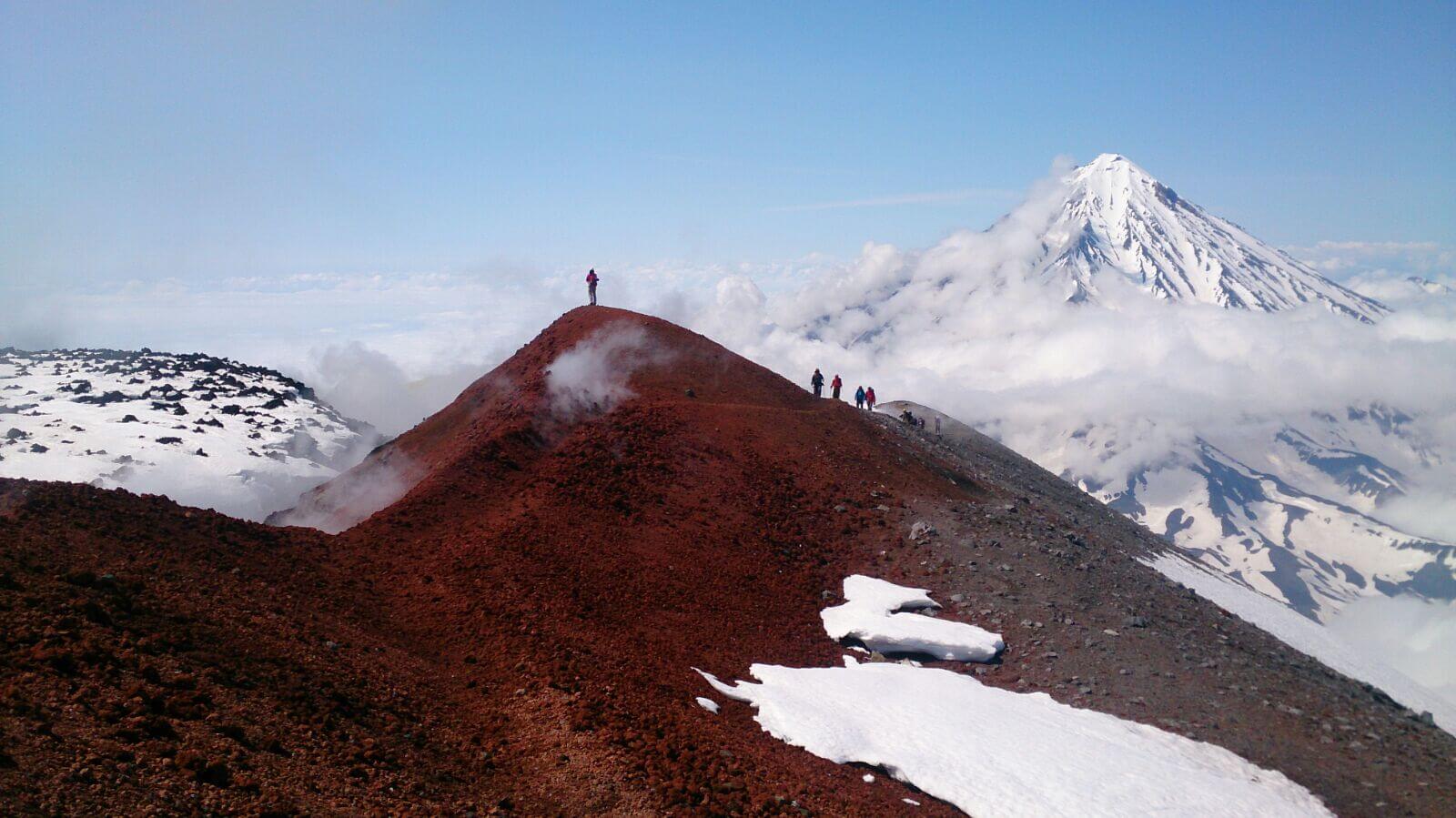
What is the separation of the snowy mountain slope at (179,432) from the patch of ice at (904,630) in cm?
3209

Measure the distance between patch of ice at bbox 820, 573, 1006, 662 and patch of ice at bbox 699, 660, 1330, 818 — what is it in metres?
0.98

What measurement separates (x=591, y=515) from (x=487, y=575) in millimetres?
3681

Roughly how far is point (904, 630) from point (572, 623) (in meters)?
7.06

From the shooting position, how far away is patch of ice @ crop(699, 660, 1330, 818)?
1142 centimetres

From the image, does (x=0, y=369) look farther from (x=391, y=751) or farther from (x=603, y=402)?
(x=391, y=751)

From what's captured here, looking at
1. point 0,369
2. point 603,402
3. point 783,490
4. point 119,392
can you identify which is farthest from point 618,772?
point 0,369

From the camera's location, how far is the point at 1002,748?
12453mm

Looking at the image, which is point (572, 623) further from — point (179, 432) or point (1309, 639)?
point (179, 432)

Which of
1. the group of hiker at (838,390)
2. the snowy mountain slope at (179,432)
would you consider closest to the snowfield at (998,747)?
the group of hiker at (838,390)

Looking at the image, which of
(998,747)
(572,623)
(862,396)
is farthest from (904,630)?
(862,396)

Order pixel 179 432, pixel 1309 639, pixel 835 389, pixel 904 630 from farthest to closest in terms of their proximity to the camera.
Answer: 1. pixel 179 432
2. pixel 835 389
3. pixel 1309 639
4. pixel 904 630

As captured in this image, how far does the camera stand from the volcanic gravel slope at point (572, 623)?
7496 mm

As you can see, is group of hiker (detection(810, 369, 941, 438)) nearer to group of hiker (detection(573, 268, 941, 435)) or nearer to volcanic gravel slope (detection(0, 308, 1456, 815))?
group of hiker (detection(573, 268, 941, 435))

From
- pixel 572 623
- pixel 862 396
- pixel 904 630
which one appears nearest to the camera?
pixel 572 623
